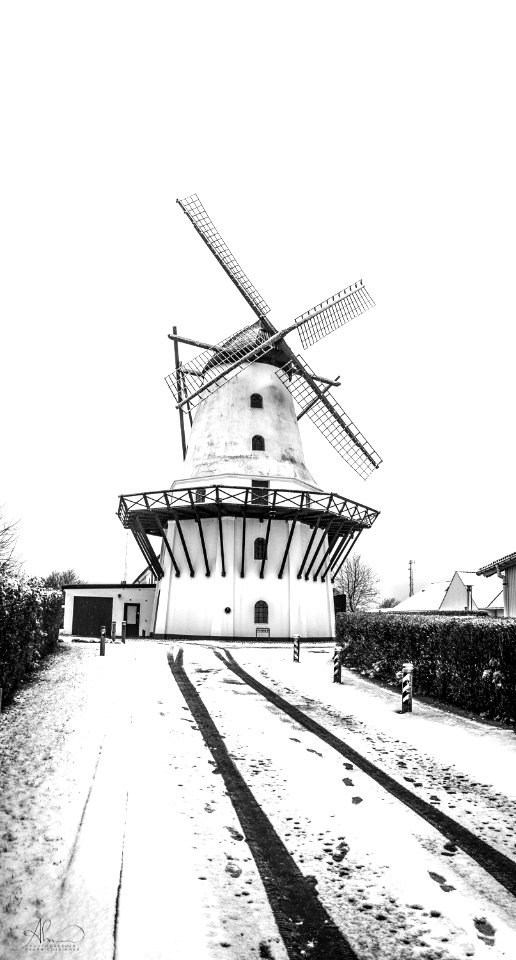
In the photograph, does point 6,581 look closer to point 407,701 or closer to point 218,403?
point 407,701

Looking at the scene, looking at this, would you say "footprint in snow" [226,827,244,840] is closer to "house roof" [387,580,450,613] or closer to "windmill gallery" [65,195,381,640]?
"windmill gallery" [65,195,381,640]

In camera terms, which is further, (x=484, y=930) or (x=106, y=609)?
(x=106, y=609)

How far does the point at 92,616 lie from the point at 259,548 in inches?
564

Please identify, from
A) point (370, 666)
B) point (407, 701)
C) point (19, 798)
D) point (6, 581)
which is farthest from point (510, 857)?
point (370, 666)

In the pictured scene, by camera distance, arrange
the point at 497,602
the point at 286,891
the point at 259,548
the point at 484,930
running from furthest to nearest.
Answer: the point at 497,602 → the point at 259,548 → the point at 286,891 → the point at 484,930

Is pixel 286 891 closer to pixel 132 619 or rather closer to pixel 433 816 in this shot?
pixel 433 816

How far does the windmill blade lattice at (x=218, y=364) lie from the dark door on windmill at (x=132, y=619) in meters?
13.8

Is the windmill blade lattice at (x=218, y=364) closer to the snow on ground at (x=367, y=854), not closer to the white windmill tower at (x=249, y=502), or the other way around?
the white windmill tower at (x=249, y=502)

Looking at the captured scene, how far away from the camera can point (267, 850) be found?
5.79 m

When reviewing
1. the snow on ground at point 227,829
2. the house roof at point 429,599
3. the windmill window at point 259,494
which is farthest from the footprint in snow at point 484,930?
the house roof at point 429,599

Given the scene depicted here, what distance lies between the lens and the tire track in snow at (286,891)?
4.32 meters

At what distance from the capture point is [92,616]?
40844 millimetres

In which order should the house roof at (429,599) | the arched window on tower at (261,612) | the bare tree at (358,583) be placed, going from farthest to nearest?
the bare tree at (358,583) < the house roof at (429,599) < the arched window on tower at (261,612)

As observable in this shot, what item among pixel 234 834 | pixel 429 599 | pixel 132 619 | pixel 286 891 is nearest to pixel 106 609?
pixel 132 619
